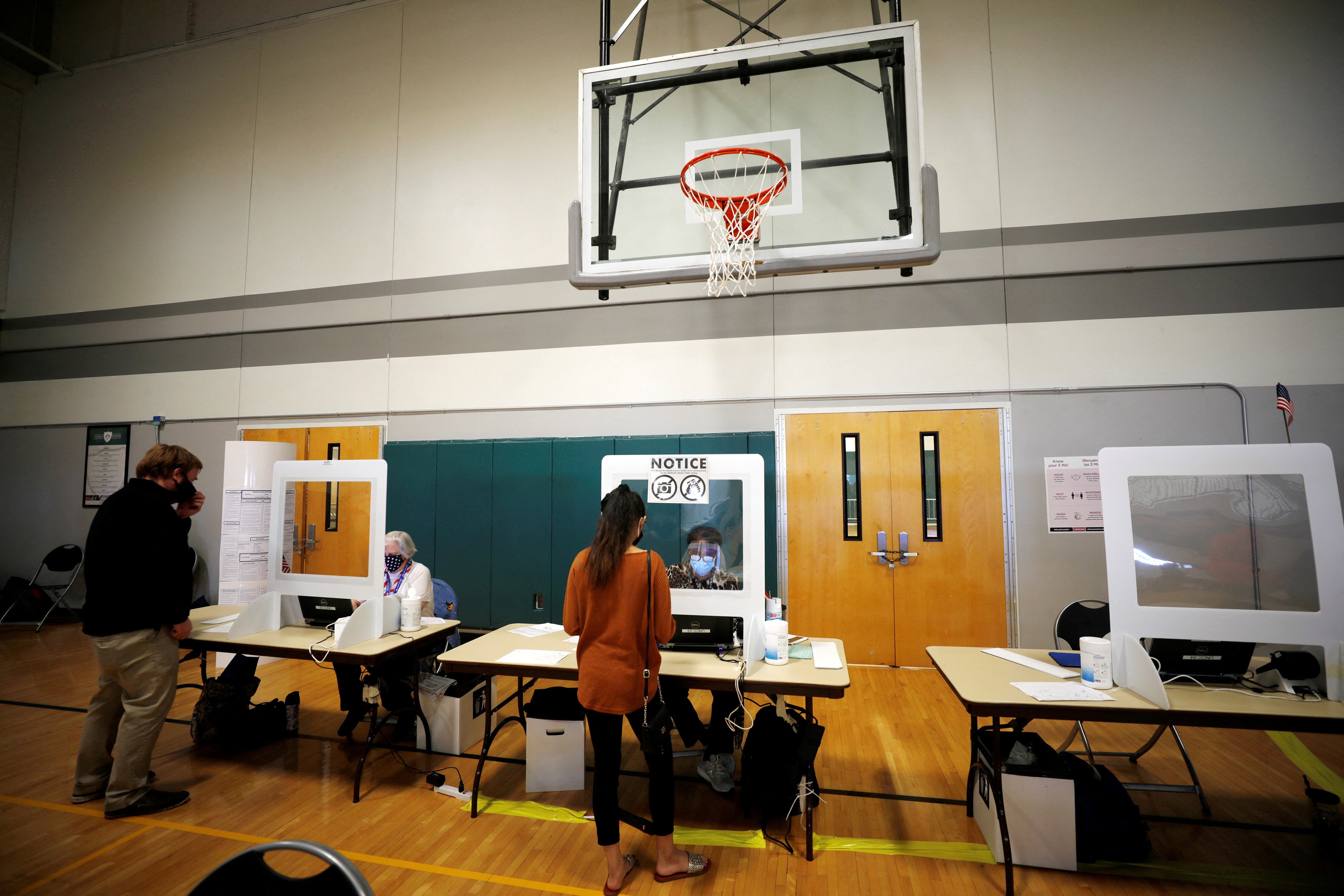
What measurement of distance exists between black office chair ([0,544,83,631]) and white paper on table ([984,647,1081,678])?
875cm

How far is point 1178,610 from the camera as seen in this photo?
226 centimetres

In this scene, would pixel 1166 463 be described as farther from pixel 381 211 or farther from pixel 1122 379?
pixel 381 211

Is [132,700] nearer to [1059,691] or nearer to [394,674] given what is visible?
[394,674]

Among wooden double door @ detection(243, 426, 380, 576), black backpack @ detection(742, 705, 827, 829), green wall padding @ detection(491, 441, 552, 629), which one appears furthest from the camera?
wooden double door @ detection(243, 426, 380, 576)

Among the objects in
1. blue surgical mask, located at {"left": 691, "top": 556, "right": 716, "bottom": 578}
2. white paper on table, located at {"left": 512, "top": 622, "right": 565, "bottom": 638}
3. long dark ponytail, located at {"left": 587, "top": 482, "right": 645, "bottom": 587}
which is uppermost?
long dark ponytail, located at {"left": 587, "top": 482, "right": 645, "bottom": 587}

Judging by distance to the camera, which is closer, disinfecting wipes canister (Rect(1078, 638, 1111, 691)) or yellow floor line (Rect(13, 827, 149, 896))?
yellow floor line (Rect(13, 827, 149, 896))

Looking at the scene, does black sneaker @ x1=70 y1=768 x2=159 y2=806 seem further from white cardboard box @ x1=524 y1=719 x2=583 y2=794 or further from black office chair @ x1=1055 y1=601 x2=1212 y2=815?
black office chair @ x1=1055 y1=601 x2=1212 y2=815

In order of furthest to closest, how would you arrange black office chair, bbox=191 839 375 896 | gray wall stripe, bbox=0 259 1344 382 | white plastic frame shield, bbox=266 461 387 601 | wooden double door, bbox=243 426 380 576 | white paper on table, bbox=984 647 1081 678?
1. wooden double door, bbox=243 426 380 576
2. gray wall stripe, bbox=0 259 1344 382
3. white plastic frame shield, bbox=266 461 387 601
4. white paper on table, bbox=984 647 1081 678
5. black office chair, bbox=191 839 375 896

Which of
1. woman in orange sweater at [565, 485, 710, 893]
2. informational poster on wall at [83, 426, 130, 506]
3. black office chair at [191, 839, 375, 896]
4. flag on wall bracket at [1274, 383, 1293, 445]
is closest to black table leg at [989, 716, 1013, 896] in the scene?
woman in orange sweater at [565, 485, 710, 893]

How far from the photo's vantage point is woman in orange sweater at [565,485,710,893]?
203 centimetres

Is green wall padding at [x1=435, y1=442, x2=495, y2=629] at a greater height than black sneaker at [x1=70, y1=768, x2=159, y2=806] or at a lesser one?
greater

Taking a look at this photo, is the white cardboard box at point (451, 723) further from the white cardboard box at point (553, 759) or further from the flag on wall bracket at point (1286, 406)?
the flag on wall bracket at point (1286, 406)

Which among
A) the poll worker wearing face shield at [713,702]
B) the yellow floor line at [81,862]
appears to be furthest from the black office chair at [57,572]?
the poll worker wearing face shield at [713,702]

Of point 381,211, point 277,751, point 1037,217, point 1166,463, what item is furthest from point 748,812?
point 381,211
